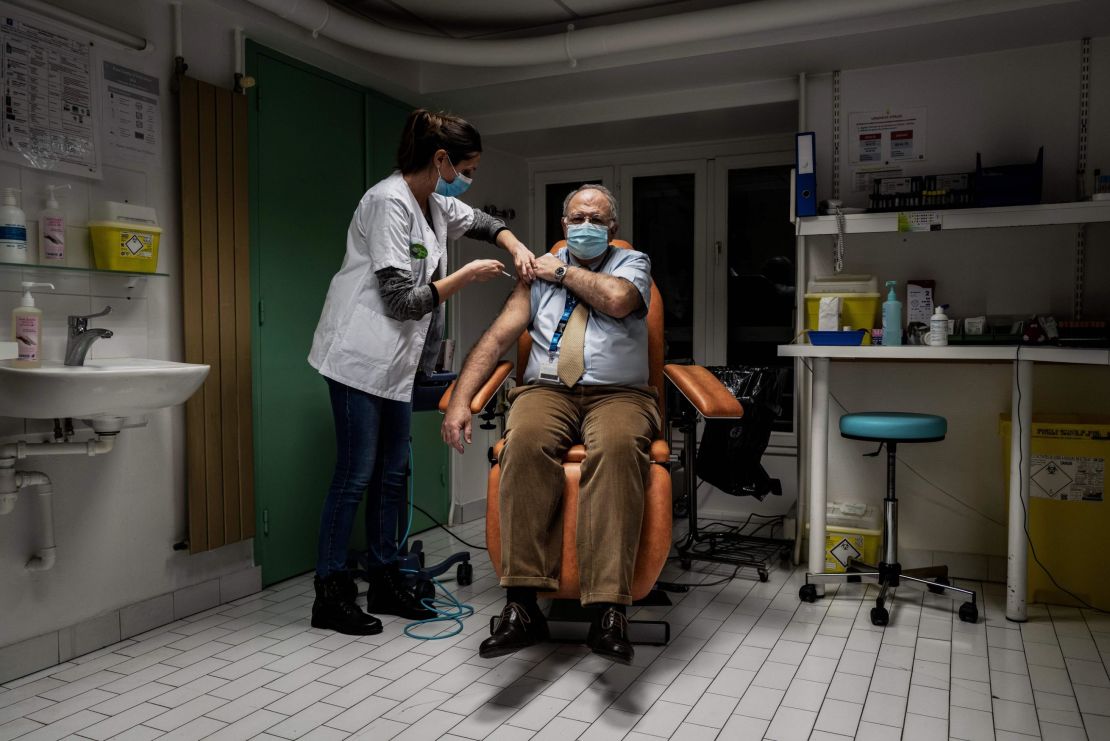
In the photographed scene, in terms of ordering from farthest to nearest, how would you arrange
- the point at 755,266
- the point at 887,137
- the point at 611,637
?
1. the point at 755,266
2. the point at 887,137
3. the point at 611,637

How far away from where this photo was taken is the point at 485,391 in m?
2.54

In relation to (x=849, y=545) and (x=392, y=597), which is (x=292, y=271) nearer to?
(x=392, y=597)

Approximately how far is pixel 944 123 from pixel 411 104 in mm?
2414


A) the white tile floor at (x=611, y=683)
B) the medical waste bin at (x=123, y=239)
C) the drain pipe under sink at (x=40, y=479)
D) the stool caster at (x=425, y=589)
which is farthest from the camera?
the stool caster at (x=425, y=589)

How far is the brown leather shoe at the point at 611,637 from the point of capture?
197 centimetres

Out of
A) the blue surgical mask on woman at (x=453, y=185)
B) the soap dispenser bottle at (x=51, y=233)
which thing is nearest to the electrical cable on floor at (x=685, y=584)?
the blue surgical mask on woman at (x=453, y=185)

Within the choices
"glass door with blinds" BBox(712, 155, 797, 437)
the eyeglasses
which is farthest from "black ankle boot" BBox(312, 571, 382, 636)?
"glass door with blinds" BBox(712, 155, 797, 437)

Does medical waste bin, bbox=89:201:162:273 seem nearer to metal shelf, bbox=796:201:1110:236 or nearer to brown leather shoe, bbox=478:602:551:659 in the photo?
brown leather shoe, bbox=478:602:551:659

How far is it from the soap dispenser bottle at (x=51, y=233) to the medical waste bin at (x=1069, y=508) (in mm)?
3216

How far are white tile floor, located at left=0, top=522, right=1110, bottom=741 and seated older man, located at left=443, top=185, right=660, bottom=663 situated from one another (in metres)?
0.18

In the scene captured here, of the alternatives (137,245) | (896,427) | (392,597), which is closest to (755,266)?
(896,427)

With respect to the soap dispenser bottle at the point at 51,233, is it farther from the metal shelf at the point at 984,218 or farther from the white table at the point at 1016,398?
the metal shelf at the point at 984,218

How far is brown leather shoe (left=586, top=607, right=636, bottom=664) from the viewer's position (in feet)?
6.47

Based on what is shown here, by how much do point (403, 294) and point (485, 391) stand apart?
1.34 feet
